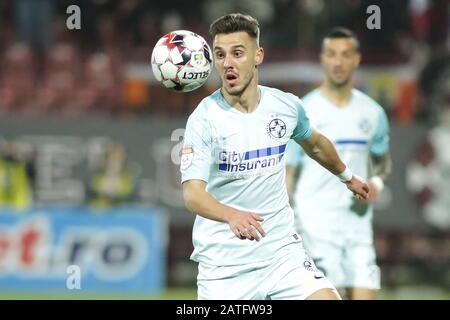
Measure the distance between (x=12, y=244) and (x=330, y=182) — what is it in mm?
7154

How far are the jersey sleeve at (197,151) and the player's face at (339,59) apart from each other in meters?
2.42

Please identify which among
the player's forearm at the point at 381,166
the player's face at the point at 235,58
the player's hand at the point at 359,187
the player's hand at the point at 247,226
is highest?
the player's face at the point at 235,58

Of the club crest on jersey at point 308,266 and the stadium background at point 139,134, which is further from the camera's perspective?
the stadium background at point 139,134

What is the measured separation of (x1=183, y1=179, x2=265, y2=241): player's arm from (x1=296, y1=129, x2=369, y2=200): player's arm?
38.0 inches

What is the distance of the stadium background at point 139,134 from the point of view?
14781mm

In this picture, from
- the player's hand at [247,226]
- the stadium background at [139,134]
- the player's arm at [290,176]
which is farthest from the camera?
the stadium background at [139,134]

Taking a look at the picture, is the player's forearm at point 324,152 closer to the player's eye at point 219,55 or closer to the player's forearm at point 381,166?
the player's eye at point 219,55

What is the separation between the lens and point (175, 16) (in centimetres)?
1720

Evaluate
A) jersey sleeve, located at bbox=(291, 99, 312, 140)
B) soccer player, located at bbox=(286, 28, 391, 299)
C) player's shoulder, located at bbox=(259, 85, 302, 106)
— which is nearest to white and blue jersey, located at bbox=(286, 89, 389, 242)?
soccer player, located at bbox=(286, 28, 391, 299)

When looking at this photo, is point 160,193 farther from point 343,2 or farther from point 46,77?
point 343,2

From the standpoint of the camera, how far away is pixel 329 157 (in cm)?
699

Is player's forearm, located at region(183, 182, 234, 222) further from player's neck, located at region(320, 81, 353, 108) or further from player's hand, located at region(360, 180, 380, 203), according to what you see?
player's neck, located at region(320, 81, 353, 108)

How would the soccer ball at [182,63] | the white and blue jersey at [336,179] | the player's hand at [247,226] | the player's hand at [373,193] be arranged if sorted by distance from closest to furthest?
the player's hand at [247,226] < the soccer ball at [182,63] < the player's hand at [373,193] < the white and blue jersey at [336,179]

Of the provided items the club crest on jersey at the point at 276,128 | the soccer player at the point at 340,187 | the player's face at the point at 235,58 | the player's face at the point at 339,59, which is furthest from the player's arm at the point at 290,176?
the player's face at the point at 235,58
